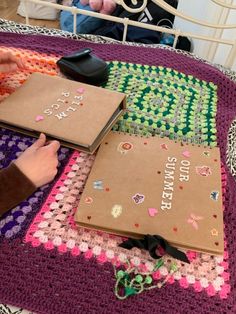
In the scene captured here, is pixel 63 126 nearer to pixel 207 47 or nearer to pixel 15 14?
pixel 207 47

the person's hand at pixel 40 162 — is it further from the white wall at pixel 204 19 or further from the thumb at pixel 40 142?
the white wall at pixel 204 19

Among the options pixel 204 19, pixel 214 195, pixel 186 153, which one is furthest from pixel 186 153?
pixel 204 19

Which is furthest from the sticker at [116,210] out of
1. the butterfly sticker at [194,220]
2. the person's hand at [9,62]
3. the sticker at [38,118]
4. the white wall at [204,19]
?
the white wall at [204,19]

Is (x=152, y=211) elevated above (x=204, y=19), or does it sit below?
below

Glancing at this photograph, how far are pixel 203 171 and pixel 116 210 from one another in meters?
0.22

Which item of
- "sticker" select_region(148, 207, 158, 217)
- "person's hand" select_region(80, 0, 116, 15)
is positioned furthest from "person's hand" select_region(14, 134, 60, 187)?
"person's hand" select_region(80, 0, 116, 15)

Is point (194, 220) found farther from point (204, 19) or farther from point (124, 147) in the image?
point (204, 19)

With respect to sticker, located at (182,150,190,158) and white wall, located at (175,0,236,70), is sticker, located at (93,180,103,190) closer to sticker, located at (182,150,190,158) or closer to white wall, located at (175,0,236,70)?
sticker, located at (182,150,190,158)

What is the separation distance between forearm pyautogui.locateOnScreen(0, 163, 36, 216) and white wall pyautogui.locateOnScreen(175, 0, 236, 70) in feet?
3.20

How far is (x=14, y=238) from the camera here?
2.17 ft

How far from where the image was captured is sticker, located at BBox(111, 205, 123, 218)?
0.67 meters

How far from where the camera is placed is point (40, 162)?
2.41 feet

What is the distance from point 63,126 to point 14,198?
0.20m

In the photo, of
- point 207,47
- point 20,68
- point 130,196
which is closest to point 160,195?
point 130,196
